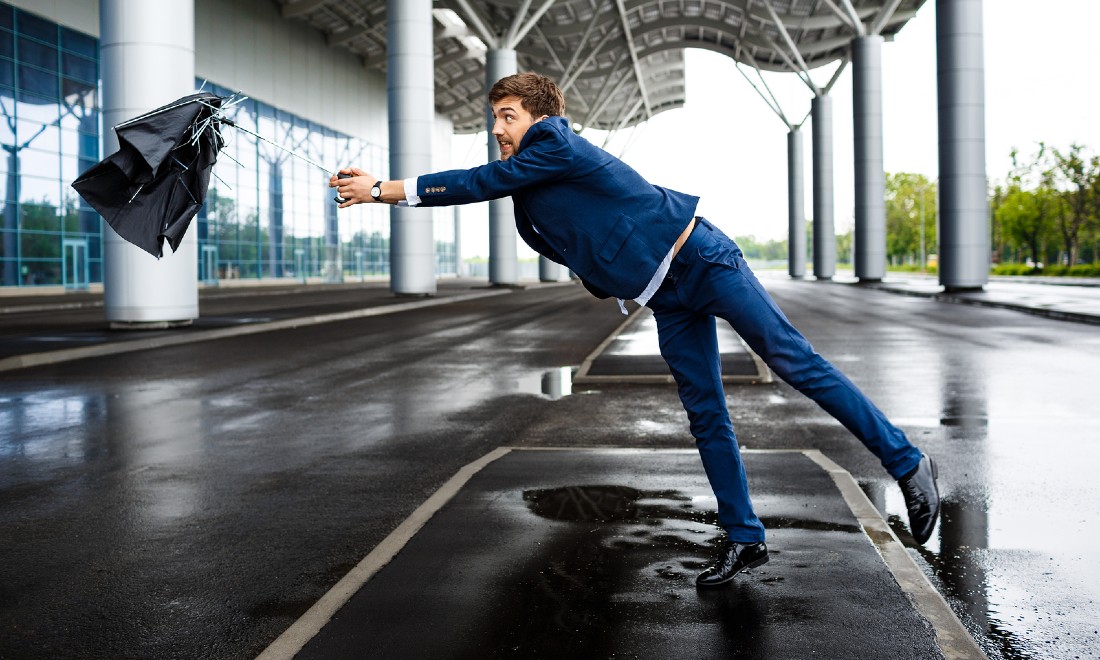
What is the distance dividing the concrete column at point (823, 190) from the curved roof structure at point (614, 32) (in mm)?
2441

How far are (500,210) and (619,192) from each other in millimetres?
46859

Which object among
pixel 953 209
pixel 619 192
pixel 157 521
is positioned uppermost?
pixel 953 209

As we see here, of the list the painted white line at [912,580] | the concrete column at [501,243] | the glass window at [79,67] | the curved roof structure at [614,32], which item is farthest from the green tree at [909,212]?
the painted white line at [912,580]

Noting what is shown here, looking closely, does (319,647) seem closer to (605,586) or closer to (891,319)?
(605,586)

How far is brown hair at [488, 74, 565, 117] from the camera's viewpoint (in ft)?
12.5

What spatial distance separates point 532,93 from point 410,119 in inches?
1300

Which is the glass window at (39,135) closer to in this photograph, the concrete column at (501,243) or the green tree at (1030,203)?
the concrete column at (501,243)

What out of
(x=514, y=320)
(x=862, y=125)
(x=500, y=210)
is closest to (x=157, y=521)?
(x=514, y=320)

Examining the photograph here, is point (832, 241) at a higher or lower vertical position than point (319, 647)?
higher

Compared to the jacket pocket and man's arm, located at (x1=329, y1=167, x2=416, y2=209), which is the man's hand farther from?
the jacket pocket

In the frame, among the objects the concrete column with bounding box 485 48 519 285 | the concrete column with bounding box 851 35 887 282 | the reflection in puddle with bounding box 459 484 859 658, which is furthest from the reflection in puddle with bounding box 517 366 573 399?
the concrete column with bounding box 851 35 887 282

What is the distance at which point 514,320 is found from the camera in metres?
23.6

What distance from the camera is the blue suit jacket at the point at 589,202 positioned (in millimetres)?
3670

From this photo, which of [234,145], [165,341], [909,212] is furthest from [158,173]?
[909,212]
